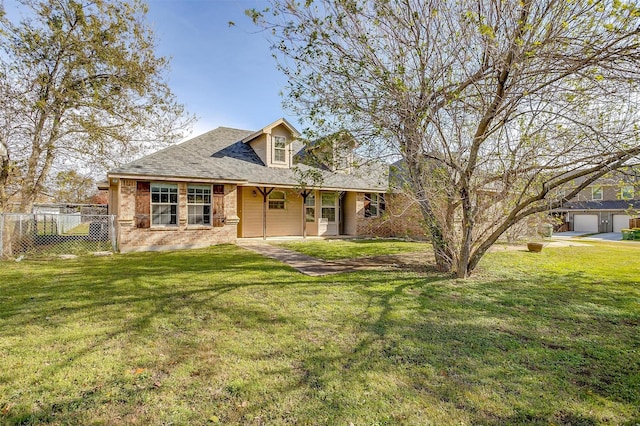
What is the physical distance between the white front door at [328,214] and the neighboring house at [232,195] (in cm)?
5

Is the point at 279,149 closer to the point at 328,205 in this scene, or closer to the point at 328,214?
the point at 328,205

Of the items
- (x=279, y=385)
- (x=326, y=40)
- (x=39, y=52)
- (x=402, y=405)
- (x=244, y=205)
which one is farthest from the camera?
(x=244, y=205)

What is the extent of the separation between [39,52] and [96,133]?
2.72 metres

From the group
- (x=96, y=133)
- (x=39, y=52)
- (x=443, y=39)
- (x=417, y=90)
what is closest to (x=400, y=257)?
(x=417, y=90)

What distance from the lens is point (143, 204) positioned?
38.3 feet

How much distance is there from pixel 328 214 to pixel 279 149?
4.23 m

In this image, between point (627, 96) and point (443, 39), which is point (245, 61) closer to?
point (443, 39)

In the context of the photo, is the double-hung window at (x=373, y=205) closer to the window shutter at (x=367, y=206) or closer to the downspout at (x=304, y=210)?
the window shutter at (x=367, y=206)

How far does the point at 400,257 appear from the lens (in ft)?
34.0

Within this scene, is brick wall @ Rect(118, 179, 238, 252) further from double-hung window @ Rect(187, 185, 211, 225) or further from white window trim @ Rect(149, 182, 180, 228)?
double-hung window @ Rect(187, 185, 211, 225)

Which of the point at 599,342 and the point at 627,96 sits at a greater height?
the point at 627,96

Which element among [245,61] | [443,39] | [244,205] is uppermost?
[245,61]

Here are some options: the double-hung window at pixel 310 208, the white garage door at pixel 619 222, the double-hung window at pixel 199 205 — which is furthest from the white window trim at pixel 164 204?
the white garage door at pixel 619 222

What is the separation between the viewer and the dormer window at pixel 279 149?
626 inches
